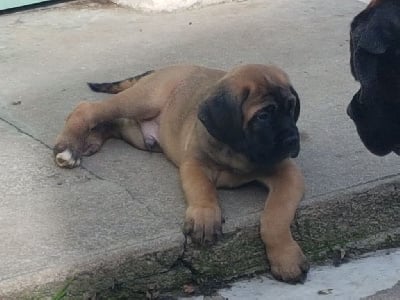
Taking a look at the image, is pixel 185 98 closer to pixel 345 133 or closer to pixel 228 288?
pixel 345 133

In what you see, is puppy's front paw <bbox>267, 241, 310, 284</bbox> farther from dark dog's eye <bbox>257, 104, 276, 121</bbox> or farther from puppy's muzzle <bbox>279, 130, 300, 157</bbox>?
dark dog's eye <bbox>257, 104, 276, 121</bbox>

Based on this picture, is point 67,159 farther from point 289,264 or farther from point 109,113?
point 289,264

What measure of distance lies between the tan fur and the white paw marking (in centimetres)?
4

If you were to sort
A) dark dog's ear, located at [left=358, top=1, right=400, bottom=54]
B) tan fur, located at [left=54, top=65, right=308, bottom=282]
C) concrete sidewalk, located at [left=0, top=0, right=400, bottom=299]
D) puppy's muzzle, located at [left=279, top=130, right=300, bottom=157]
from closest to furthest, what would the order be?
dark dog's ear, located at [left=358, top=1, right=400, bottom=54] < concrete sidewalk, located at [left=0, top=0, right=400, bottom=299] < tan fur, located at [left=54, top=65, right=308, bottom=282] < puppy's muzzle, located at [left=279, top=130, right=300, bottom=157]

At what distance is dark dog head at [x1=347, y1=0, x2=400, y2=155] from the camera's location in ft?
10.8

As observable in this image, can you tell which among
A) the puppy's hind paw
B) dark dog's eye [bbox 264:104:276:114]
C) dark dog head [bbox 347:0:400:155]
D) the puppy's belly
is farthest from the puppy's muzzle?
the puppy's hind paw

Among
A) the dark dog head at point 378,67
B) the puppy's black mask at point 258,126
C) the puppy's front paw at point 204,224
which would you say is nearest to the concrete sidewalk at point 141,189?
the puppy's front paw at point 204,224

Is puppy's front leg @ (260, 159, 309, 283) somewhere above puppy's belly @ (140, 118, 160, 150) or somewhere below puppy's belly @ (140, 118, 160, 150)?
above

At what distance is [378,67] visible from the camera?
11.1ft

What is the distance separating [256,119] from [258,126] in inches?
1.2

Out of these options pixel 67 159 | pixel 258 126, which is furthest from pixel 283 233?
pixel 67 159

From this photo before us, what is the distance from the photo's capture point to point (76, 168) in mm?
4840

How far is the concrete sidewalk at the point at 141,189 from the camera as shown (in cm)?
405

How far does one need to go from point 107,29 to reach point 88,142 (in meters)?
2.28
